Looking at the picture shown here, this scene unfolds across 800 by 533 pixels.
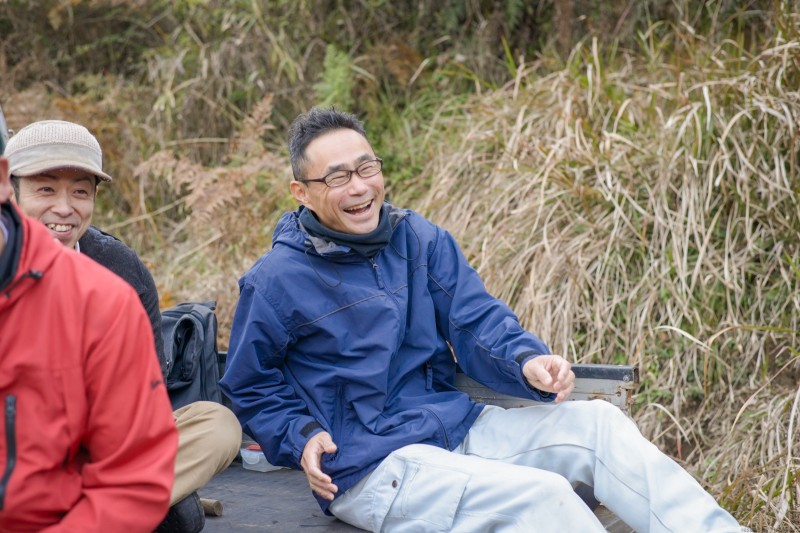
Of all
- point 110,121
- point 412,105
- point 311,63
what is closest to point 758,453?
point 412,105

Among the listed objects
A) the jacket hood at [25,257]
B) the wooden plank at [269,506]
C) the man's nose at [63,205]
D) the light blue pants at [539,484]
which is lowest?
the wooden plank at [269,506]

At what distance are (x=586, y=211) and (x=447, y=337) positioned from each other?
6.68 ft

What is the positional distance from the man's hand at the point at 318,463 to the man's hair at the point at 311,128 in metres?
0.94

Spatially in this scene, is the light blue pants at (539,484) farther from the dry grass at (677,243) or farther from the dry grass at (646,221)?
the dry grass at (677,243)

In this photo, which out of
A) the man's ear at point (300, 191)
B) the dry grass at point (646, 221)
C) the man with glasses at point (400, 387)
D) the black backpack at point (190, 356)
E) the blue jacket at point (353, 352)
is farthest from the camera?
the dry grass at point (646, 221)

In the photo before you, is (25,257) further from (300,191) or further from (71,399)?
(300,191)

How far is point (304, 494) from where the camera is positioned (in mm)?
3486

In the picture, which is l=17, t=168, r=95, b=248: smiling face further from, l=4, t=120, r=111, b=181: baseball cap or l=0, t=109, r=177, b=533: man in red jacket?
l=0, t=109, r=177, b=533: man in red jacket

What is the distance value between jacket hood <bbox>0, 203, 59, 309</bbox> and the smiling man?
3.35ft

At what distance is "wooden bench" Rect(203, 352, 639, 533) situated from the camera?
3.12 m

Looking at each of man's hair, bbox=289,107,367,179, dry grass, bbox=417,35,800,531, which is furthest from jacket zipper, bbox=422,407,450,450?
dry grass, bbox=417,35,800,531

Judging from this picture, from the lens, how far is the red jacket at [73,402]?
6.19 ft

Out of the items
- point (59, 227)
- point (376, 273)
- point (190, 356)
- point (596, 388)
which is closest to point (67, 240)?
point (59, 227)

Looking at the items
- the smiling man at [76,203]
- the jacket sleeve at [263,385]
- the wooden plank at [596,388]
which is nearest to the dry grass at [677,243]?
the wooden plank at [596,388]
